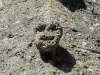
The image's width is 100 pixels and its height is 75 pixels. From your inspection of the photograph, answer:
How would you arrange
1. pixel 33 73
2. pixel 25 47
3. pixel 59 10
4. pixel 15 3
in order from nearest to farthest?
pixel 33 73 → pixel 25 47 → pixel 59 10 → pixel 15 3

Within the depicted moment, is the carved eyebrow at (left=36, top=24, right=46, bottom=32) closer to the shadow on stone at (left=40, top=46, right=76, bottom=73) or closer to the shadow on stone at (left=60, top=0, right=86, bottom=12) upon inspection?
the shadow on stone at (left=40, top=46, right=76, bottom=73)

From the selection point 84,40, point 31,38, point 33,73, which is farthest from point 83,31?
point 33,73

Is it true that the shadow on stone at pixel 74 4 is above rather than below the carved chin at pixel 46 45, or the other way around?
below

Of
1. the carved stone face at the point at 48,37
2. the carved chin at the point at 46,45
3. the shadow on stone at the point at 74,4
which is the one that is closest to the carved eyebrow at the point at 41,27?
the carved stone face at the point at 48,37

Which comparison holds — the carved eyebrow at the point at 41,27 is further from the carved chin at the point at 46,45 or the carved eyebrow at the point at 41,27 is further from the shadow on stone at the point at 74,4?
the shadow on stone at the point at 74,4

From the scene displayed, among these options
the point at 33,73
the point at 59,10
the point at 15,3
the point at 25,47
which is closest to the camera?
the point at 33,73

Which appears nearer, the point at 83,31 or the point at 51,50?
the point at 51,50

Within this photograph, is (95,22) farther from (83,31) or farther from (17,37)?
(17,37)
